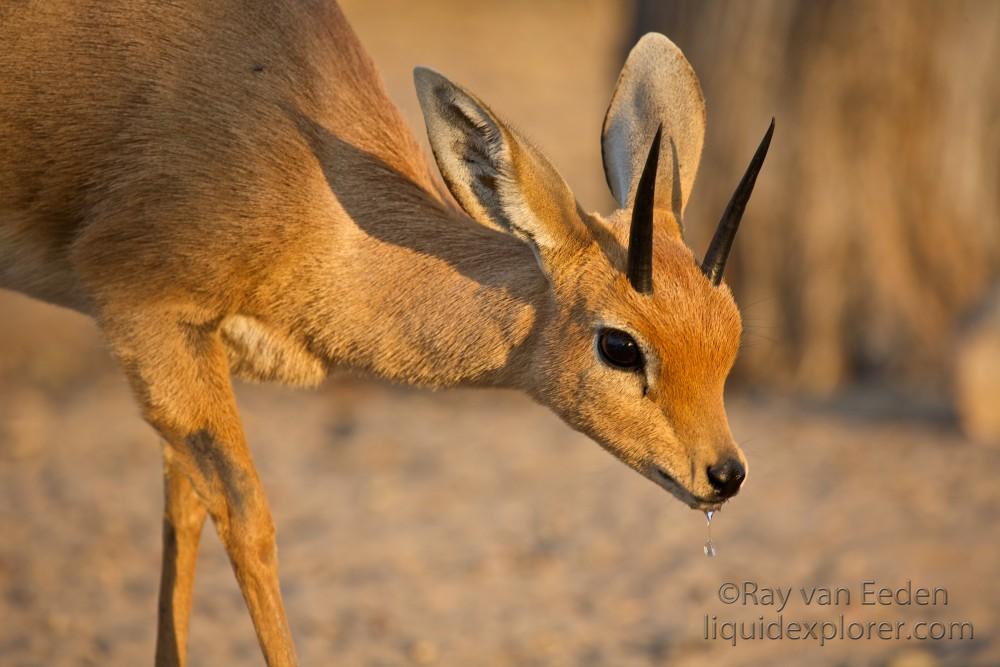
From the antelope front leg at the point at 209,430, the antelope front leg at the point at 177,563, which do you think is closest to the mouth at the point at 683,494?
the antelope front leg at the point at 209,430

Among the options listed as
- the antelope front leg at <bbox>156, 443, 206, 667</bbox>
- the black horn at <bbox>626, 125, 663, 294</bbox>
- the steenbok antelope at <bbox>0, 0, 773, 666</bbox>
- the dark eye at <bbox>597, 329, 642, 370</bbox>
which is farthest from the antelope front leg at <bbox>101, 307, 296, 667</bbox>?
the black horn at <bbox>626, 125, 663, 294</bbox>

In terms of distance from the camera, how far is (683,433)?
4828 millimetres

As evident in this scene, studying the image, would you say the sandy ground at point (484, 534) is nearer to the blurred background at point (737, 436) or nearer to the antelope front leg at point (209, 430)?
the blurred background at point (737, 436)

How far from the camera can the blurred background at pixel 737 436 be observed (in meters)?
7.56

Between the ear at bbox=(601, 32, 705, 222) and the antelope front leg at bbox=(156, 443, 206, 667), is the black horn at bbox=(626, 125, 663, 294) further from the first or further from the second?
the antelope front leg at bbox=(156, 443, 206, 667)

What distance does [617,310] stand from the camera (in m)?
4.87

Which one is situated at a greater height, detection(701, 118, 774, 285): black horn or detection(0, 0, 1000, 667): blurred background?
detection(701, 118, 774, 285): black horn

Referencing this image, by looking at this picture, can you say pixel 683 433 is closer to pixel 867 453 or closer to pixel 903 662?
pixel 903 662

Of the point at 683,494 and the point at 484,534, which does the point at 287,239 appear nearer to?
the point at 683,494

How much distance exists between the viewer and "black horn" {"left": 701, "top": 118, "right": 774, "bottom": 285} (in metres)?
4.80

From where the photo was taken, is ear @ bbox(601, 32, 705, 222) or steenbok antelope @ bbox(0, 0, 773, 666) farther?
ear @ bbox(601, 32, 705, 222)

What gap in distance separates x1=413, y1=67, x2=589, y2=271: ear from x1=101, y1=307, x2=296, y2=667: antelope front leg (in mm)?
1123

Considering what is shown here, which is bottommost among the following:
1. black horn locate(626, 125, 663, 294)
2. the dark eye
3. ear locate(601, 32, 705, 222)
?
the dark eye

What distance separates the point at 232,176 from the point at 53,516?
4.28 meters
